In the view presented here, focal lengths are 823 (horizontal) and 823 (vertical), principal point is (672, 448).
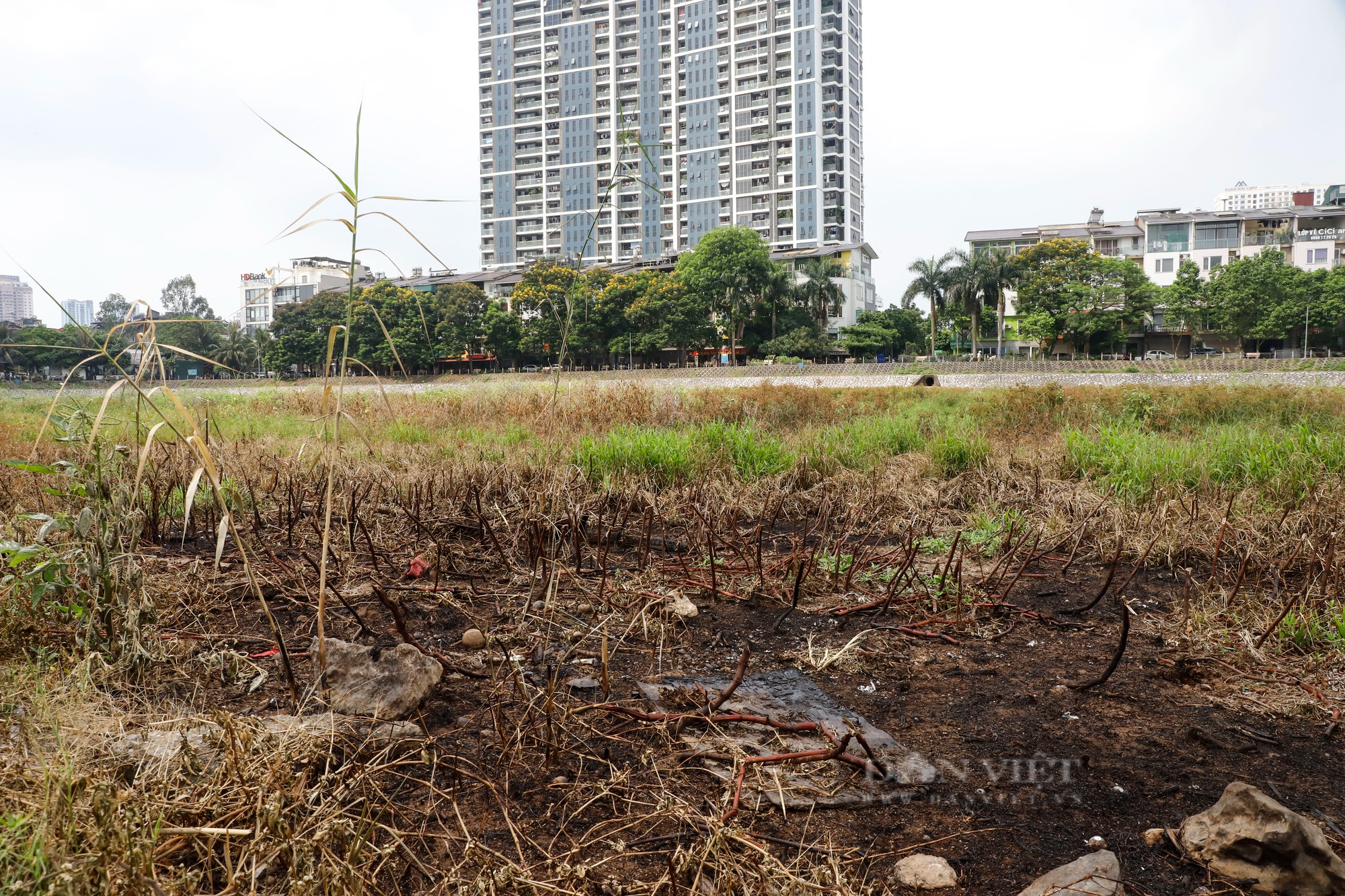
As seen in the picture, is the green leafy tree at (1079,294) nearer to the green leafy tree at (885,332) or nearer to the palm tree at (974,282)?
the palm tree at (974,282)

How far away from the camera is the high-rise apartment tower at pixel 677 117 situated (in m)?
90.2

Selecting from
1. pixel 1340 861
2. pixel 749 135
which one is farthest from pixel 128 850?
pixel 749 135

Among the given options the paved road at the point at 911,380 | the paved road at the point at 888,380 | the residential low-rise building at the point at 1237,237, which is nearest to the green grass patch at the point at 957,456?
the paved road at the point at 888,380

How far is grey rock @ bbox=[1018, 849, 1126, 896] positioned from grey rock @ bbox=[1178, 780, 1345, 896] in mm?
225

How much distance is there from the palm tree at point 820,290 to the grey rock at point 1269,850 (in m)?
61.3

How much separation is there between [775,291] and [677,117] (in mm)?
50799

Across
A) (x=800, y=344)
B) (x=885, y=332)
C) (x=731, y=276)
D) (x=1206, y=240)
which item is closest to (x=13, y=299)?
(x=800, y=344)

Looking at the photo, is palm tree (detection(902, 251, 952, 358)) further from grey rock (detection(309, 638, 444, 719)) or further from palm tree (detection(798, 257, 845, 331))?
grey rock (detection(309, 638, 444, 719))

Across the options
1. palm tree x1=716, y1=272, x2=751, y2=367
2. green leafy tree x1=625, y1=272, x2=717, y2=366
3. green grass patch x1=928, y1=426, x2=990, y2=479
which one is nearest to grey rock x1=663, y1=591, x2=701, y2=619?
green grass patch x1=928, y1=426, x2=990, y2=479

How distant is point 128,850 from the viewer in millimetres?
1397

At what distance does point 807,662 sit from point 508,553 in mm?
1784

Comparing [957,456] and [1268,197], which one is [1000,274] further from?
[1268,197]

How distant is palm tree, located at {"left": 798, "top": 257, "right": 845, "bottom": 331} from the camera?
62281mm

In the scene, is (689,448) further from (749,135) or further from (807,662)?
(749,135)
